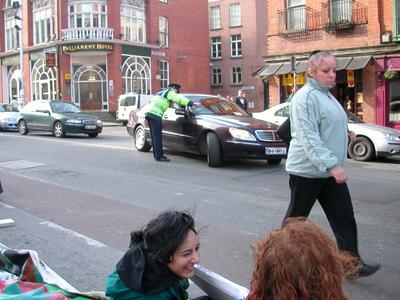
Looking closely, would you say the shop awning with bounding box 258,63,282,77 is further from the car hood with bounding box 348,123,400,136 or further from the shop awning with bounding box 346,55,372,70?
the car hood with bounding box 348,123,400,136

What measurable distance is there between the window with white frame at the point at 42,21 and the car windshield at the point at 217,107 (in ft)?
96.4

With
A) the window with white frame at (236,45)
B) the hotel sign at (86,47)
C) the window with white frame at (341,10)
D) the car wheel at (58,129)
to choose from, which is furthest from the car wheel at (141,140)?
the window with white frame at (236,45)

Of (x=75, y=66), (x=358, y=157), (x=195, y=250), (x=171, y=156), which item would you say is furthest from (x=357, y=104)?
(x=75, y=66)

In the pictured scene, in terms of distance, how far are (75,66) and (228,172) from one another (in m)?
29.7

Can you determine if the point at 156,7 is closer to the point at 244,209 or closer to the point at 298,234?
the point at 244,209

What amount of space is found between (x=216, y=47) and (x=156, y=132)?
4591 centimetres

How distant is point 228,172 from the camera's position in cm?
1043

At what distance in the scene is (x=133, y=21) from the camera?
3981 centimetres

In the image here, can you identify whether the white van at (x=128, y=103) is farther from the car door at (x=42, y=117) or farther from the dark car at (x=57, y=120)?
the car door at (x=42, y=117)

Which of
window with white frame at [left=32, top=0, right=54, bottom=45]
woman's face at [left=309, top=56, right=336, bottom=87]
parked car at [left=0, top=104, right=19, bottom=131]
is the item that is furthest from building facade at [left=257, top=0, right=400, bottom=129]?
window with white frame at [left=32, top=0, right=54, bottom=45]

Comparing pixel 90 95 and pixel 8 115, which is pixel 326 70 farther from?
pixel 90 95

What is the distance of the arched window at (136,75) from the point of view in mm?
38438

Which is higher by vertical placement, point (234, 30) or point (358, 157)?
point (234, 30)

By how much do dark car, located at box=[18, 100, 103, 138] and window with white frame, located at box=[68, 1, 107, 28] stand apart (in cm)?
1860
